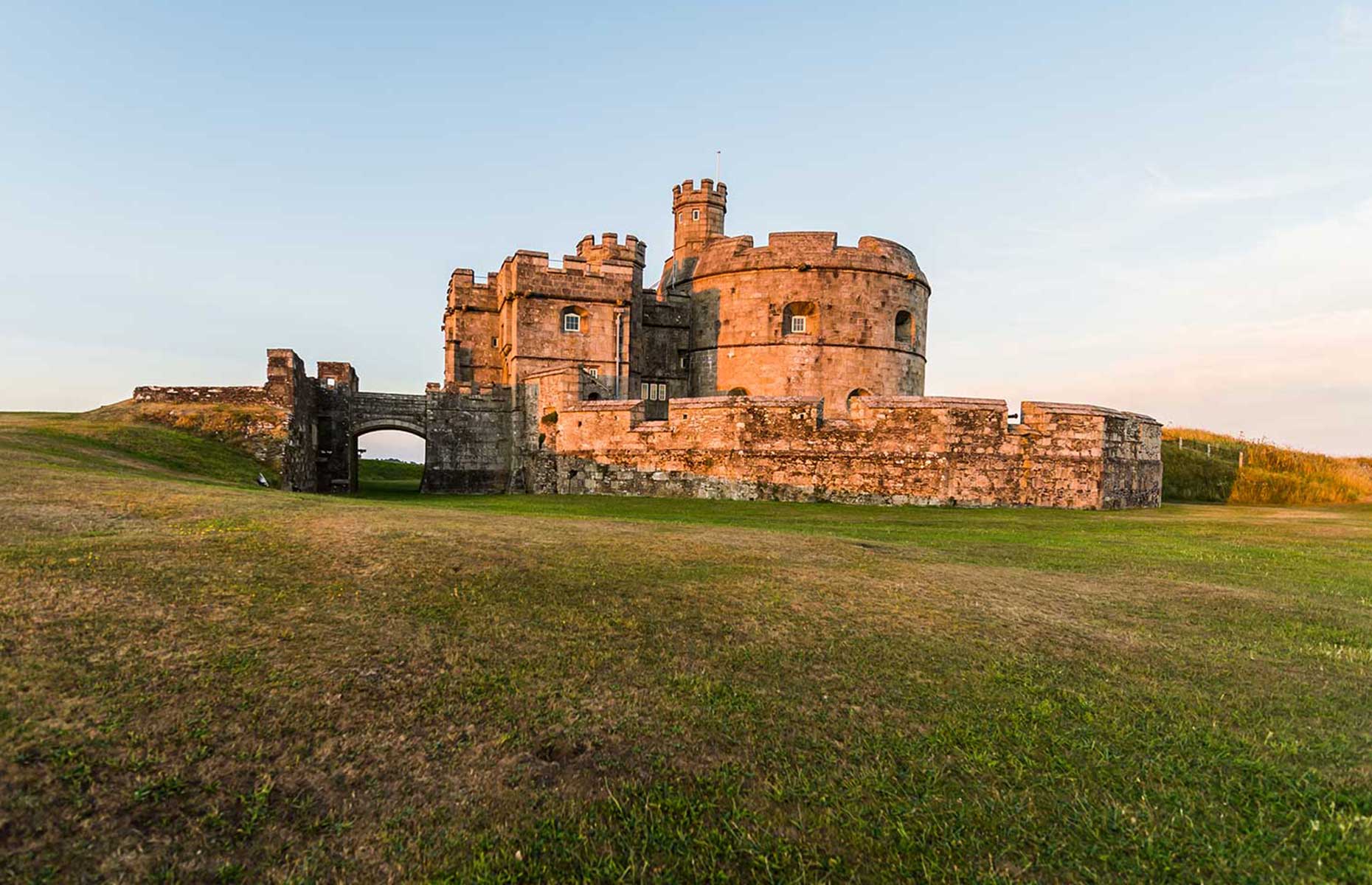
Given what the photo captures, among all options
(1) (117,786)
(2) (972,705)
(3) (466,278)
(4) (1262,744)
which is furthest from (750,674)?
(3) (466,278)

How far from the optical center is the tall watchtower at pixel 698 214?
36.5 m

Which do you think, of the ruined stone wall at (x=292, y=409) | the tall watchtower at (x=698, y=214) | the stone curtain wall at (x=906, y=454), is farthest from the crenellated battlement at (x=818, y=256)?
the ruined stone wall at (x=292, y=409)

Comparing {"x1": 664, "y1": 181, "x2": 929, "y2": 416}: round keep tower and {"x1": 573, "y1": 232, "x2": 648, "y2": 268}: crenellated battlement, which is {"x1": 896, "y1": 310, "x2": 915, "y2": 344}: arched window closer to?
{"x1": 664, "y1": 181, "x2": 929, "y2": 416}: round keep tower

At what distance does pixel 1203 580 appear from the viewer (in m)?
7.96

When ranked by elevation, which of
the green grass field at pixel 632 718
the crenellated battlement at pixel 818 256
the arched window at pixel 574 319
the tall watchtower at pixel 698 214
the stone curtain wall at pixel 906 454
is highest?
the tall watchtower at pixel 698 214

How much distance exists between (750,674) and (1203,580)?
6.58m

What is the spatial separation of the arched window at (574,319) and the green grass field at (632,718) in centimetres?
2245

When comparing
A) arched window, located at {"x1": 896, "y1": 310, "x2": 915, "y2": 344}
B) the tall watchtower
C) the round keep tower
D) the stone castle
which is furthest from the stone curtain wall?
the tall watchtower

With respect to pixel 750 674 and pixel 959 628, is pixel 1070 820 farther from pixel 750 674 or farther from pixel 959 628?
pixel 959 628

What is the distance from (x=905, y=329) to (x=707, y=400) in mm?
14552

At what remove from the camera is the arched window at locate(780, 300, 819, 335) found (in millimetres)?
30031

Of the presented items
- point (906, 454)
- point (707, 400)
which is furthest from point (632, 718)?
point (707, 400)

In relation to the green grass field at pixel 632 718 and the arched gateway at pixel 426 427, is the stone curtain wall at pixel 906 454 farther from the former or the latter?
the green grass field at pixel 632 718

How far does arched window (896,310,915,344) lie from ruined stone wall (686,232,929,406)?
0.96 ft
